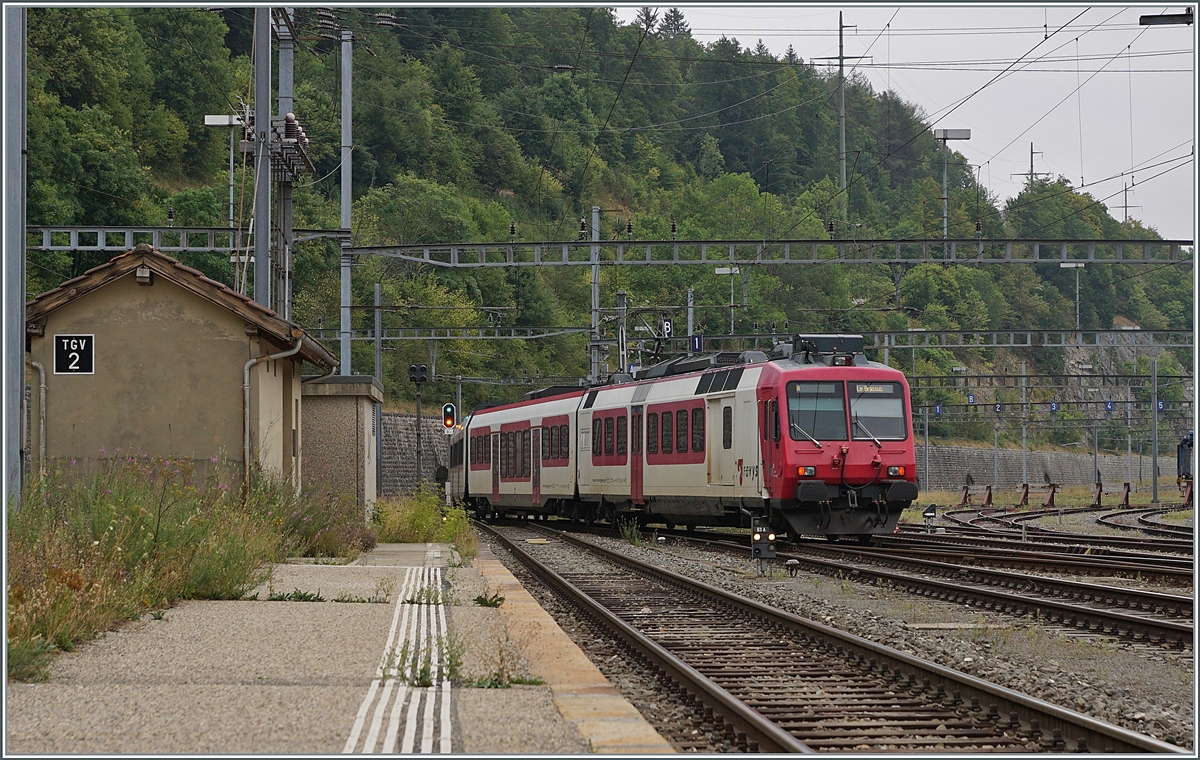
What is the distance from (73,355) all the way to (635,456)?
43.0 feet

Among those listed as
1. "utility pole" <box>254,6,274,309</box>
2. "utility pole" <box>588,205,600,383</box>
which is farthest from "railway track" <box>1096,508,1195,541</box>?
"utility pole" <box>254,6,274,309</box>

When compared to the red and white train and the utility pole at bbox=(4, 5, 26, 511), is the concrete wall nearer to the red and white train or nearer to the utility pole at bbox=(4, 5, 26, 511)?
the red and white train

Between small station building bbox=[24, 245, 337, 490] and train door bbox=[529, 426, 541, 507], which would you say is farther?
train door bbox=[529, 426, 541, 507]

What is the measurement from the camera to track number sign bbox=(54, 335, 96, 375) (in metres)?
16.9

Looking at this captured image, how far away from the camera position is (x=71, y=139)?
61.2 meters

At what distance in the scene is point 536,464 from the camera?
1378 inches

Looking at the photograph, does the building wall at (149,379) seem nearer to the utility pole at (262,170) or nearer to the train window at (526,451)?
the utility pole at (262,170)

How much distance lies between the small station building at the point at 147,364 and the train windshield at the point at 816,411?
25.7ft

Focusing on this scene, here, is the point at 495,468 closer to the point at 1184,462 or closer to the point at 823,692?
the point at 823,692

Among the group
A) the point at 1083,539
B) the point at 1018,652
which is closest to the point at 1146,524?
the point at 1083,539

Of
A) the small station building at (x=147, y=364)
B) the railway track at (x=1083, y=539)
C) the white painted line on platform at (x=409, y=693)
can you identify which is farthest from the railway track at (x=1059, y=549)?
the small station building at (x=147, y=364)

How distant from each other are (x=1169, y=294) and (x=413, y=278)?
288 feet

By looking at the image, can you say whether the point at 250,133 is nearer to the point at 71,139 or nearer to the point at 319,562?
the point at 319,562

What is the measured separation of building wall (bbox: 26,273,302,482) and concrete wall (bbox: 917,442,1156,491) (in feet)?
236
